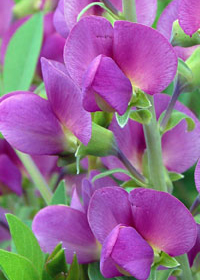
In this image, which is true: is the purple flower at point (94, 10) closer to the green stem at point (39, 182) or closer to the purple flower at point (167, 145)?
the purple flower at point (167, 145)

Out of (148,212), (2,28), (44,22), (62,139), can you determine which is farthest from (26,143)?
(2,28)

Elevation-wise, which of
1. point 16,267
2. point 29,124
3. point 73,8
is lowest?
point 16,267

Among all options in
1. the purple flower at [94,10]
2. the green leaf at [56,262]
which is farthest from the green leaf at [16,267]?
the purple flower at [94,10]

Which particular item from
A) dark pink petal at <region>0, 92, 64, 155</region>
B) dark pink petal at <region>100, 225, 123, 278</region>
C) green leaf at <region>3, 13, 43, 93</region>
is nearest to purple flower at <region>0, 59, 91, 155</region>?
dark pink petal at <region>0, 92, 64, 155</region>

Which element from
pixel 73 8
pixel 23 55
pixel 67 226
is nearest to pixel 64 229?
pixel 67 226

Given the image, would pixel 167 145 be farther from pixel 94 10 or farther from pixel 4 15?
pixel 4 15

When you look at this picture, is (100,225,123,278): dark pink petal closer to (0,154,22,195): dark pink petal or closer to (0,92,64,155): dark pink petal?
(0,92,64,155): dark pink petal
